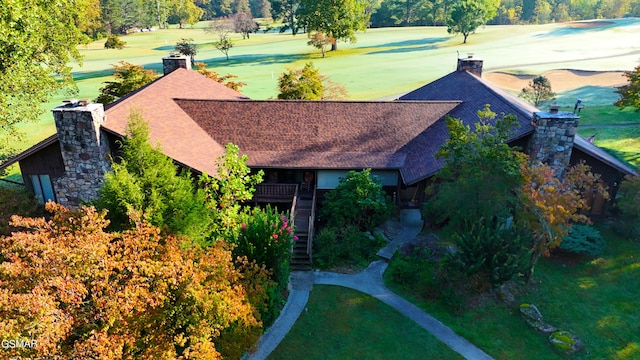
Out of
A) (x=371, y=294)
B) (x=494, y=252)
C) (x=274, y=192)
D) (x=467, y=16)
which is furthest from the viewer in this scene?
(x=467, y=16)

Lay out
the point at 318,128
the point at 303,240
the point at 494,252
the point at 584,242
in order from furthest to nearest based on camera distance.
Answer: the point at 318,128, the point at 303,240, the point at 584,242, the point at 494,252

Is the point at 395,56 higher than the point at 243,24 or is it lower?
lower

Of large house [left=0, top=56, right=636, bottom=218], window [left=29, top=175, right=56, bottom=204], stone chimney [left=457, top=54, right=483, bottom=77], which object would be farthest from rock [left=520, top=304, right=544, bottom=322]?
window [left=29, top=175, right=56, bottom=204]

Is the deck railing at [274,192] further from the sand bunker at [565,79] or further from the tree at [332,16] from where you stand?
the tree at [332,16]

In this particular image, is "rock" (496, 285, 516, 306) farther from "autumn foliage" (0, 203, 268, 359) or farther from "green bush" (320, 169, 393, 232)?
"autumn foliage" (0, 203, 268, 359)

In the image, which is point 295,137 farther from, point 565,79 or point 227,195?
point 565,79

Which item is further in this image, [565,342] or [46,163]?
[46,163]

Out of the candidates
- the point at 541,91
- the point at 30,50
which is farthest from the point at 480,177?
the point at 541,91
